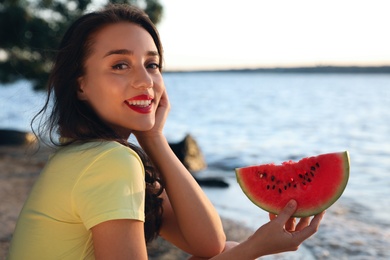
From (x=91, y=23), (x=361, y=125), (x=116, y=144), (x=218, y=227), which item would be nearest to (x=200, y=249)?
(x=218, y=227)

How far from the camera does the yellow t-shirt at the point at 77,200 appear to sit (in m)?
1.87

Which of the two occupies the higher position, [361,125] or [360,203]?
[360,203]

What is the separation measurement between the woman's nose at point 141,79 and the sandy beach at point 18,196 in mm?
1276

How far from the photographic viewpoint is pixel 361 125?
20984 mm

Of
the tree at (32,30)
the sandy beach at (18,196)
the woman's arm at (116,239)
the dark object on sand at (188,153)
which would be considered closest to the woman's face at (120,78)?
the woman's arm at (116,239)

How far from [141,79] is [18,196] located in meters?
4.84

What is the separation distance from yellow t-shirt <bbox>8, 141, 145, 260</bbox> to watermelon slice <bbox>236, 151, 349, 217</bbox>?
2.68 ft

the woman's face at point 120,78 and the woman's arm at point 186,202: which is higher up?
the woman's face at point 120,78

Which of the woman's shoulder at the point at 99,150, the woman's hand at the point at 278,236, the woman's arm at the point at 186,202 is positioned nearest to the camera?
the woman's shoulder at the point at 99,150

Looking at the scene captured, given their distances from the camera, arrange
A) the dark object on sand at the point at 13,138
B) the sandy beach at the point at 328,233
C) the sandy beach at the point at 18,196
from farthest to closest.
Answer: the dark object on sand at the point at 13,138
the sandy beach at the point at 328,233
the sandy beach at the point at 18,196

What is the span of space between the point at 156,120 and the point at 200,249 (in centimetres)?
71

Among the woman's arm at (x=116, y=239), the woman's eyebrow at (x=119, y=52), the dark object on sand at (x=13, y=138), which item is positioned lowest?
the dark object on sand at (x=13, y=138)

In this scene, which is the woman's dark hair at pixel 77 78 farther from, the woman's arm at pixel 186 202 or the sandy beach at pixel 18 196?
the sandy beach at pixel 18 196

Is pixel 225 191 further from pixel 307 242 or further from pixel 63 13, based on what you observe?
pixel 63 13
